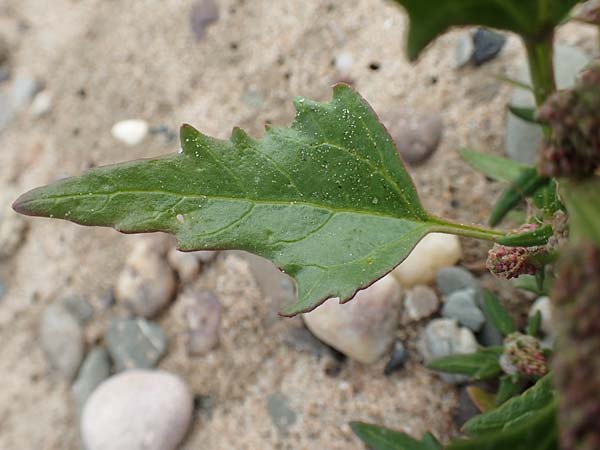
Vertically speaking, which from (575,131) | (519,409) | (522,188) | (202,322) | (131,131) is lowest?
(202,322)

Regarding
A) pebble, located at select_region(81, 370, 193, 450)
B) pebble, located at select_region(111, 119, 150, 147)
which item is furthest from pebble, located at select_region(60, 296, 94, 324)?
pebble, located at select_region(111, 119, 150, 147)

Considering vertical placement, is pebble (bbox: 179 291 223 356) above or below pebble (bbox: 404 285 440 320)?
below

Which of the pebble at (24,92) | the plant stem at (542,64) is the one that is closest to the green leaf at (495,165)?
the plant stem at (542,64)

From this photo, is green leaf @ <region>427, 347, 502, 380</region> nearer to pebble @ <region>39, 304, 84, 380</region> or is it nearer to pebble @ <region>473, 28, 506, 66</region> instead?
pebble @ <region>473, 28, 506, 66</region>

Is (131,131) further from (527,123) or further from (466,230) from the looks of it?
(466,230)

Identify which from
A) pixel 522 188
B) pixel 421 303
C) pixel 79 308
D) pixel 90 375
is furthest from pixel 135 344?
pixel 522 188

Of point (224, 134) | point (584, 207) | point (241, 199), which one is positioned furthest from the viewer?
point (224, 134)

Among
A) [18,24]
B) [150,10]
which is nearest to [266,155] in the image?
[150,10]
